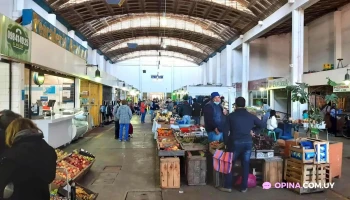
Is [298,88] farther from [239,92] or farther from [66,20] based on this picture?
[239,92]

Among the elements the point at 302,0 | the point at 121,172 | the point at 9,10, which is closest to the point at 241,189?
the point at 121,172

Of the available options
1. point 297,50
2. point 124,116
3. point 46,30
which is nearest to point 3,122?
point 46,30

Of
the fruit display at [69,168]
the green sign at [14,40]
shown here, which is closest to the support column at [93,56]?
the green sign at [14,40]

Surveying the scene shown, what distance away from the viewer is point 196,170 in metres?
5.25

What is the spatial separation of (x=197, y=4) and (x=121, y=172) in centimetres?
1318

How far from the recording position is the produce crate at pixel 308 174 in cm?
479

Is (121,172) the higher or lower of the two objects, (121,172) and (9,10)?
the lower

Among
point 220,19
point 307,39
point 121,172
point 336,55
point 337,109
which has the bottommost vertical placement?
point 121,172

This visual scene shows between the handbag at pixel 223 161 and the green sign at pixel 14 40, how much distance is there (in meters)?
4.41

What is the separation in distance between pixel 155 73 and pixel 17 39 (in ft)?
103

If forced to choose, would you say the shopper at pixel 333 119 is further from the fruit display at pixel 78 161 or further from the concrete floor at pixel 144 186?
the fruit display at pixel 78 161

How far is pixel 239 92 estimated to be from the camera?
21.2 metres

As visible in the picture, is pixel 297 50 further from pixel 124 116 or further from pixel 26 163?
pixel 26 163

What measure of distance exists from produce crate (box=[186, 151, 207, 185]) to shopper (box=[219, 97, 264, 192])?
49 cm
